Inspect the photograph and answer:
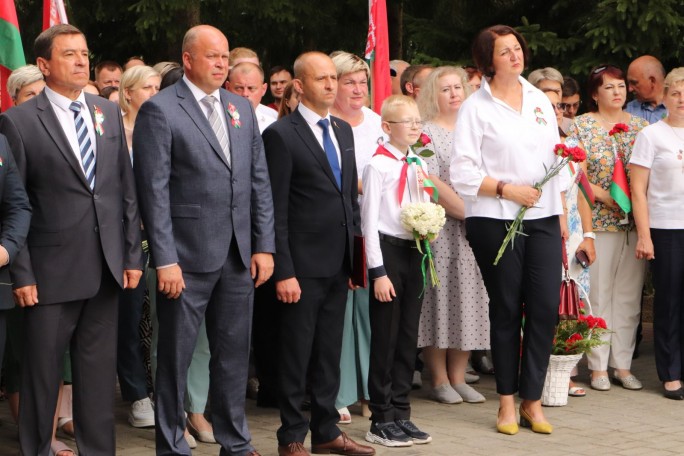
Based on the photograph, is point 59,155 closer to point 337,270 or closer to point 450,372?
point 337,270

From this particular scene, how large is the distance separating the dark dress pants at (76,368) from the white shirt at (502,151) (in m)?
2.31

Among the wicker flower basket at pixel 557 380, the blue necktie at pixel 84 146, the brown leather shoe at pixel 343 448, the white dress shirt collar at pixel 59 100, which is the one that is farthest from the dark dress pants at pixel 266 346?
the white dress shirt collar at pixel 59 100

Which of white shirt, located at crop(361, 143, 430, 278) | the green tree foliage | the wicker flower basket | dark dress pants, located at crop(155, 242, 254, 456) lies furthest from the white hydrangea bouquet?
the green tree foliage

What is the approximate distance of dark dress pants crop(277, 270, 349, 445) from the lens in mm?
6418

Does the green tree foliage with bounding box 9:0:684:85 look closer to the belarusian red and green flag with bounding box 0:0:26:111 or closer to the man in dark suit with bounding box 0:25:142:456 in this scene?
the belarusian red and green flag with bounding box 0:0:26:111

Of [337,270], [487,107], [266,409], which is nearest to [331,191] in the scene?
[337,270]

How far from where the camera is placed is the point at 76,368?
19.6 feet

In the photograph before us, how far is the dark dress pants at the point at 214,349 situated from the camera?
6004mm

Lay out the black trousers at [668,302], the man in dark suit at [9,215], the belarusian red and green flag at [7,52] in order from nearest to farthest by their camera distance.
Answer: the man in dark suit at [9,215] < the belarusian red and green flag at [7,52] < the black trousers at [668,302]

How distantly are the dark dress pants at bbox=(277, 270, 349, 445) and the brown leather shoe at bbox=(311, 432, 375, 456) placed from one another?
3cm

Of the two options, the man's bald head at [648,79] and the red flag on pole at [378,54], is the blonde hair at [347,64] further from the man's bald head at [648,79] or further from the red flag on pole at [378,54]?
the man's bald head at [648,79]

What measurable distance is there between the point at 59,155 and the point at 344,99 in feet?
7.79

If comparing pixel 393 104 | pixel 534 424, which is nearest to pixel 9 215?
pixel 393 104

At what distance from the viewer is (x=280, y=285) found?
6.32 metres
